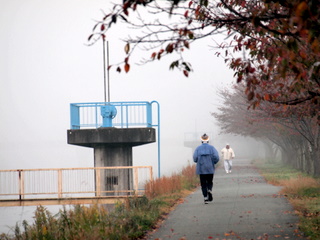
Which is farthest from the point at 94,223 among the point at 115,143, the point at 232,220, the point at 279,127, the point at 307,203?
the point at 279,127

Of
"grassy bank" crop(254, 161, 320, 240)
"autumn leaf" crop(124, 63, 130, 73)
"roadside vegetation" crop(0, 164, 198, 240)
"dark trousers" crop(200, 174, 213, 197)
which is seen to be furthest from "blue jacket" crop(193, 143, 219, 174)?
"autumn leaf" crop(124, 63, 130, 73)

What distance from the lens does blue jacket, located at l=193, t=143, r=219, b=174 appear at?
15125 mm

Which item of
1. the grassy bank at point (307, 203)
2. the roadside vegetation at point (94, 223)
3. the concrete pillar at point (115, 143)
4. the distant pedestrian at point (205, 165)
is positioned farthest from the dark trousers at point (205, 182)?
the concrete pillar at point (115, 143)

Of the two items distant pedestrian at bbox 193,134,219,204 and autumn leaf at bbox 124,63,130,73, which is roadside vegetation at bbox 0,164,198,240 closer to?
distant pedestrian at bbox 193,134,219,204

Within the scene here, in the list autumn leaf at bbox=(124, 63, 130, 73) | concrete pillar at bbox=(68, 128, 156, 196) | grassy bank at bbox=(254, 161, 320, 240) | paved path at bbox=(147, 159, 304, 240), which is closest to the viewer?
autumn leaf at bbox=(124, 63, 130, 73)

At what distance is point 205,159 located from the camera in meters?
15.2

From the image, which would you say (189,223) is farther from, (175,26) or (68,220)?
(175,26)

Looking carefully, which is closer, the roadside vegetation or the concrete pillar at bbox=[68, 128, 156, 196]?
the roadside vegetation

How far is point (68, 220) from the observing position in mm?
10320

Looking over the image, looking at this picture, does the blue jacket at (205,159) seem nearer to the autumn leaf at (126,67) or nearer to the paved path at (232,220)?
the paved path at (232,220)

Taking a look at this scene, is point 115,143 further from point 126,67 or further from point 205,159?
point 126,67

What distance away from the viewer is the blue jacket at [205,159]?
1512cm

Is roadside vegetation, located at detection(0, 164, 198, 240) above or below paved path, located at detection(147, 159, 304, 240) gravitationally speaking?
above

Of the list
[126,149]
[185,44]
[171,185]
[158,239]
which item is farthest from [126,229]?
[126,149]
